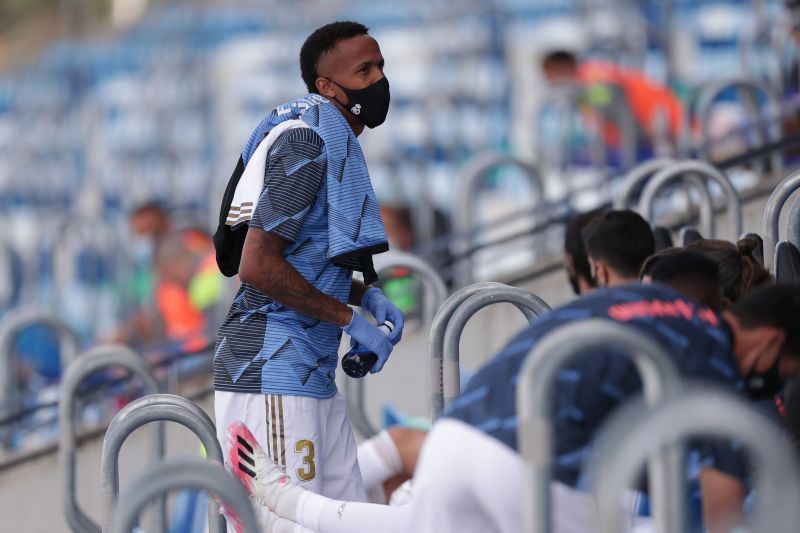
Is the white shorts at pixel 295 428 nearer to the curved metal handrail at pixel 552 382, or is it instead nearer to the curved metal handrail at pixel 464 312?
the curved metal handrail at pixel 464 312

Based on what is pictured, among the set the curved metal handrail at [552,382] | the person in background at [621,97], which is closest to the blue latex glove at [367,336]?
the curved metal handrail at [552,382]

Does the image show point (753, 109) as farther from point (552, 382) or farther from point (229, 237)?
point (552, 382)

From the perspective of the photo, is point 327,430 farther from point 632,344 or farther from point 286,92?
point 286,92

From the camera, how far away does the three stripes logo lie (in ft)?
11.8

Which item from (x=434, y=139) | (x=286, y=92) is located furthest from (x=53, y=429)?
(x=286, y=92)

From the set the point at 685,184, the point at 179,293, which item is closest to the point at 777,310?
the point at 685,184

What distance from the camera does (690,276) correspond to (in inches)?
129

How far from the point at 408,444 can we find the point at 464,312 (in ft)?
4.98

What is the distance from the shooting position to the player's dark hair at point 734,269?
389 cm

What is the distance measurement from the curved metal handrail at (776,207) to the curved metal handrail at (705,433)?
2.07 metres

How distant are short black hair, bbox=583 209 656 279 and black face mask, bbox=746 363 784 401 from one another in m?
0.58

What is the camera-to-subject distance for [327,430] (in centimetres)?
372

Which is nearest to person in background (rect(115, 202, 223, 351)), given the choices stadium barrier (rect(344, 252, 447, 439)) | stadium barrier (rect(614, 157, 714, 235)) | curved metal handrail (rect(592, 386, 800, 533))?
stadium barrier (rect(344, 252, 447, 439))

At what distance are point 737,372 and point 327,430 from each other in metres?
1.26
